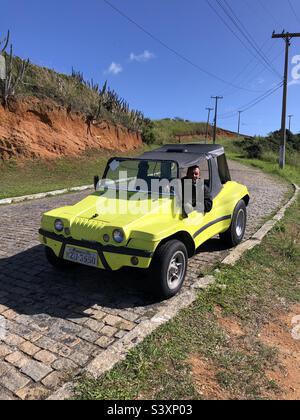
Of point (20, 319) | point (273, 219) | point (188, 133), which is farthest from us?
point (188, 133)

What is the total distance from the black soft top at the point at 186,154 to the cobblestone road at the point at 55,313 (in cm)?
159

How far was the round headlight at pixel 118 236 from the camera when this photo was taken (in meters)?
3.93

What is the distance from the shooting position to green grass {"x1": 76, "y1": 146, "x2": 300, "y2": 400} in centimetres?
278

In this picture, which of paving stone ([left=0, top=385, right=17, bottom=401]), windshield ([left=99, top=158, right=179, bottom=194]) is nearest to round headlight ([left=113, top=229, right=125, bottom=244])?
windshield ([left=99, top=158, right=179, bottom=194])

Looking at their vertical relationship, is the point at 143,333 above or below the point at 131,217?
below

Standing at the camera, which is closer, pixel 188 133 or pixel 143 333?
pixel 143 333

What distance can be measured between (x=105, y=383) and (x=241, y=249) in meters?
3.90

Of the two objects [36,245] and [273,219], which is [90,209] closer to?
[36,245]

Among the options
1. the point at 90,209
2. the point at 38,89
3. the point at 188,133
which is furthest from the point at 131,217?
the point at 188,133

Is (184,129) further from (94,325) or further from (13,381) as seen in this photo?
(13,381)

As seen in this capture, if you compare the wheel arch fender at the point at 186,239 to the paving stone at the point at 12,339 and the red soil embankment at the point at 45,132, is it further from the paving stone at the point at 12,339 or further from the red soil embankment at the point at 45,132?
the red soil embankment at the point at 45,132

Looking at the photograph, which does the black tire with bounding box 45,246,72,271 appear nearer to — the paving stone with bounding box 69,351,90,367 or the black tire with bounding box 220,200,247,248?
the paving stone with bounding box 69,351,90,367

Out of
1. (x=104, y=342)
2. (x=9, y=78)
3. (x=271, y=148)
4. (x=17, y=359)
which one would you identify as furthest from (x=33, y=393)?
(x=271, y=148)

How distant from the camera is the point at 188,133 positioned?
67.6 metres
